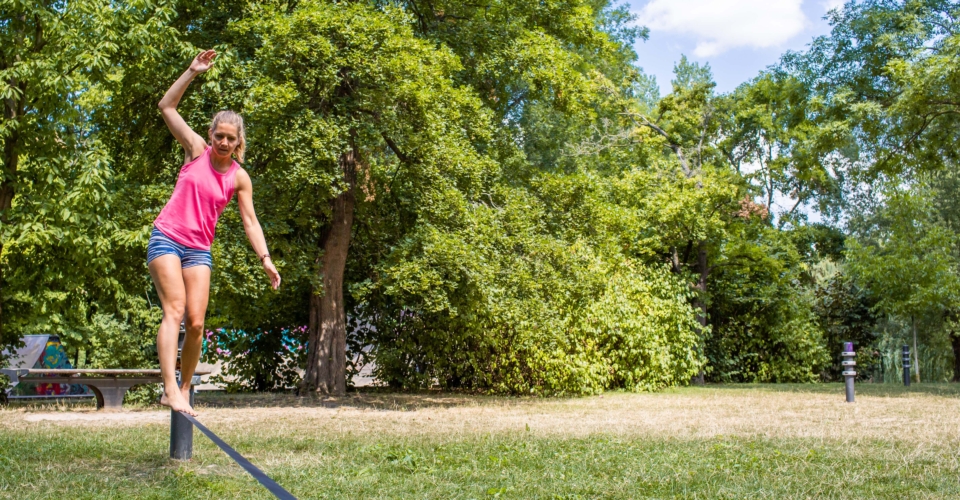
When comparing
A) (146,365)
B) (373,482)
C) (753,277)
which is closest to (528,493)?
(373,482)

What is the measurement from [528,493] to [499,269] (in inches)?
309

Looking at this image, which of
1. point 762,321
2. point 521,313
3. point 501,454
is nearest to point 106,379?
point 521,313

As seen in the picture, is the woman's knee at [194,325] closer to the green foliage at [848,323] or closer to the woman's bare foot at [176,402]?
the woman's bare foot at [176,402]

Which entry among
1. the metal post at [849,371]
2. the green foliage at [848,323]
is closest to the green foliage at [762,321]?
the green foliage at [848,323]

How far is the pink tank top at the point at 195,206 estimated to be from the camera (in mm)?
4117

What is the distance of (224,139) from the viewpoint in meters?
4.20

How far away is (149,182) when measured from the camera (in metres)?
13.2

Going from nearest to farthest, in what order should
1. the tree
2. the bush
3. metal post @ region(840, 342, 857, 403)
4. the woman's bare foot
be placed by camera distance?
the woman's bare foot, the tree, metal post @ region(840, 342, 857, 403), the bush

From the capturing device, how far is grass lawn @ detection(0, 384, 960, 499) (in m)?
4.68

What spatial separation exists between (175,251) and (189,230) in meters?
0.13

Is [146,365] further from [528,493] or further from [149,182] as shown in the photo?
[528,493]

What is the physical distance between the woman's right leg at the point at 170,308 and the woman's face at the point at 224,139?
1.97ft

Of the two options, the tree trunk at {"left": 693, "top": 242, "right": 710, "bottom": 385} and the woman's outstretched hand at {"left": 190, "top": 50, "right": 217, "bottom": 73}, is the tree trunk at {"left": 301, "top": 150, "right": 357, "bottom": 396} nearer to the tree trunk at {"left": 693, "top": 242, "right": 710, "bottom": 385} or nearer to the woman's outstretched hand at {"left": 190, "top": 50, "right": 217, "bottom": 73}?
the woman's outstretched hand at {"left": 190, "top": 50, "right": 217, "bottom": 73}

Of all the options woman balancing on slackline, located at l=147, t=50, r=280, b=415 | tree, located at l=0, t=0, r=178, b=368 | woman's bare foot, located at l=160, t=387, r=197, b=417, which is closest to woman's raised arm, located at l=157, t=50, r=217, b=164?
woman balancing on slackline, located at l=147, t=50, r=280, b=415
